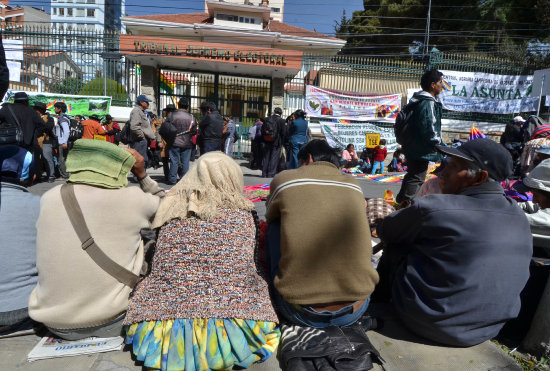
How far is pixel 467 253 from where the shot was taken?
2.16m

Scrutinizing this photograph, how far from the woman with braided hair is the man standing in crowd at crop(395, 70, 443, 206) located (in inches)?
108

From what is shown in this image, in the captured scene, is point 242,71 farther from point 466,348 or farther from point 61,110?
point 466,348

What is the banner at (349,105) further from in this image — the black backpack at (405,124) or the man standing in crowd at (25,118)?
the man standing in crowd at (25,118)

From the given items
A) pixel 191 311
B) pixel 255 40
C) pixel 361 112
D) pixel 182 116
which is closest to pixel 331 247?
pixel 191 311

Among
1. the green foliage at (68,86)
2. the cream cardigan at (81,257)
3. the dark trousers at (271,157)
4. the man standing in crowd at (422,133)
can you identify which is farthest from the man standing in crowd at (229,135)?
the cream cardigan at (81,257)

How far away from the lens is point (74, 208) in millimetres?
2123

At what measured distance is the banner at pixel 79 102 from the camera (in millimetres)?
12758

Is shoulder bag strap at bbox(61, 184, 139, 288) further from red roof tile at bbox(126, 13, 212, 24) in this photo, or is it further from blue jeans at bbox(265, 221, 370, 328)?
red roof tile at bbox(126, 13, 212, 24)

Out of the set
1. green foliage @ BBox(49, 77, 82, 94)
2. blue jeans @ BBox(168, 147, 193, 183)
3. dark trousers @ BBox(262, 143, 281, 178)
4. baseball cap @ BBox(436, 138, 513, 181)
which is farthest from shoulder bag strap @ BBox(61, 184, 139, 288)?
green foliage @ BBox(49, 77, 82, 94)

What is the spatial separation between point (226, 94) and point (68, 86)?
5517mm

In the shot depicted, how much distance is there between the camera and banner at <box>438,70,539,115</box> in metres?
14.2

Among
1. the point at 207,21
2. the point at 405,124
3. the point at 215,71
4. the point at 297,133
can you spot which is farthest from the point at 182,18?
A: the point at 405,124

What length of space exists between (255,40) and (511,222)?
25.4 m

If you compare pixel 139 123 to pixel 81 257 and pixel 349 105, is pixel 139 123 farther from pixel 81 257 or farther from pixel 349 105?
pixel 349 105
